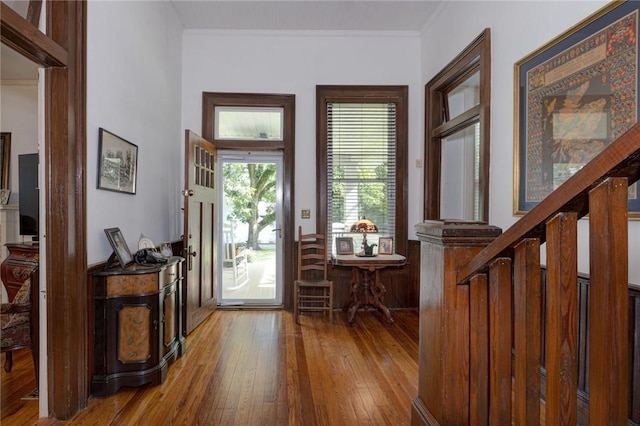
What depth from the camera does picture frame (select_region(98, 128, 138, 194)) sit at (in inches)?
100

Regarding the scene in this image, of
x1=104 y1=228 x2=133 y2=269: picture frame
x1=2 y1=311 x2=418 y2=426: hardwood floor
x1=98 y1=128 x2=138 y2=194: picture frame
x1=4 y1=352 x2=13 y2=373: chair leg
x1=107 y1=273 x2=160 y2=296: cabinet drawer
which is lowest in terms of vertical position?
x1=2 y1=311 x2=418 y2=426: hardwood floor

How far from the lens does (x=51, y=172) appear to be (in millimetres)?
2160

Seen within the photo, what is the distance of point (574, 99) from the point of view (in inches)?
85.4

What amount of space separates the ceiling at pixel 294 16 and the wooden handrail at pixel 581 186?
3.75 metres

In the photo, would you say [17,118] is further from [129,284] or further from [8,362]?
[129,284]

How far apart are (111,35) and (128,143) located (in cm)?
78

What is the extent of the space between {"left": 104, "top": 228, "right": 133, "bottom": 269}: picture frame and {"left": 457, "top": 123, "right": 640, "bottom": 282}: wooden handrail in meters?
2.38

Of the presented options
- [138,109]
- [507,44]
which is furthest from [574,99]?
[138,109]

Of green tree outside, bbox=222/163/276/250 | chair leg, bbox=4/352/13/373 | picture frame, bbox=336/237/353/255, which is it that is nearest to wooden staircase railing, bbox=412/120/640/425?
picture frame, bbox=336/237/353/255

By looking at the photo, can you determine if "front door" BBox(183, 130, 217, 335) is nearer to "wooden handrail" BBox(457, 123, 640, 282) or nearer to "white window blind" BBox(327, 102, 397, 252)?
"white window blind" BBox(327, 102, 397, 252)

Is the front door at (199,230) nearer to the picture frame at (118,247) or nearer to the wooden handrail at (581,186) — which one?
the picture frame at (118,247)

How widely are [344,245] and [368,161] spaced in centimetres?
113

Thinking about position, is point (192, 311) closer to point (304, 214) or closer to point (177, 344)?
point (177, 344)

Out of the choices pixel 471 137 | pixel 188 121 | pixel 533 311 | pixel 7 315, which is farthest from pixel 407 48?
pixel 7 315
